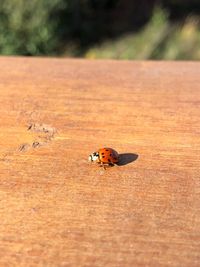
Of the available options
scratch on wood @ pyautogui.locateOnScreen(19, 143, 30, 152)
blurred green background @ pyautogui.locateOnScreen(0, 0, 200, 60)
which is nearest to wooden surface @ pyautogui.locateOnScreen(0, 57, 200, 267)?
scratch on wood @ pyautogui.locateOnScreen(19, 143, 30, 152)

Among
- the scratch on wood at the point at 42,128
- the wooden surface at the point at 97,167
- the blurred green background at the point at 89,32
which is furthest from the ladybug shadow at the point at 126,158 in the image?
the blurred green background at the point at 89,32

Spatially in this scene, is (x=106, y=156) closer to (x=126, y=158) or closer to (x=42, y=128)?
(x=126, y=158)

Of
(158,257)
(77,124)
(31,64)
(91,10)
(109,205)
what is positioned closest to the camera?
(158,257)

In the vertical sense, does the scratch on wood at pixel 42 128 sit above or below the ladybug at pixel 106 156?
above

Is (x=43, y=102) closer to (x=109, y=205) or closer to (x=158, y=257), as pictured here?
(x=109, y=205)

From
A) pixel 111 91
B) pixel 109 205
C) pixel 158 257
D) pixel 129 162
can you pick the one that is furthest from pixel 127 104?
pixel 158 257

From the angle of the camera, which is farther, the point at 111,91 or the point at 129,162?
the point at 111,91

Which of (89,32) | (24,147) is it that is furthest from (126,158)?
(89,32)

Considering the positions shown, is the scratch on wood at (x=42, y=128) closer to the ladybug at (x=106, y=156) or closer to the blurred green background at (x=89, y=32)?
the ladybug at (x=106, y=156)

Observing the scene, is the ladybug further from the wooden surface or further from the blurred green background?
the blurred green background
